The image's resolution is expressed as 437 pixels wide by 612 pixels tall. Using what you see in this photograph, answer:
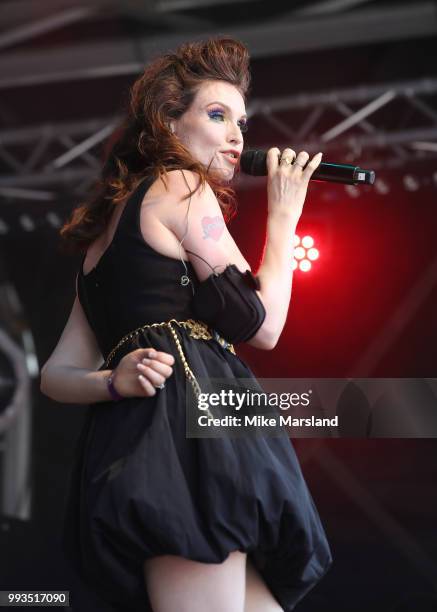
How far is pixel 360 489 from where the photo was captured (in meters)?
4.44

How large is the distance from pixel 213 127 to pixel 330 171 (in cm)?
22

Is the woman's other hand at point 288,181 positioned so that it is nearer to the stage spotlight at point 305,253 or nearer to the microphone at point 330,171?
the microphone at point 330,171

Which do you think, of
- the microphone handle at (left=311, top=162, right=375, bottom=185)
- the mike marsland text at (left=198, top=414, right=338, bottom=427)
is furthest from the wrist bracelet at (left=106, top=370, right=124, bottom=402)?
the microphone handle at (left=311, top=162, right=375, bottom=185)

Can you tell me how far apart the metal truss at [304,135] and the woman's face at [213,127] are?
2.68 metres

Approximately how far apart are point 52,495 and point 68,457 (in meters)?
0.26

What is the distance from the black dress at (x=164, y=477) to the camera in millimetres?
1340

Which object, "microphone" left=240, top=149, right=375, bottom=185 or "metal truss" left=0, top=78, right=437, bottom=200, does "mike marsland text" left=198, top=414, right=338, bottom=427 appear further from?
"metal truss" left=0, top=78, right=437, bottom=200

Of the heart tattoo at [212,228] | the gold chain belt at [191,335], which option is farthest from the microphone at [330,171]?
the gold chain belt at [191,335]

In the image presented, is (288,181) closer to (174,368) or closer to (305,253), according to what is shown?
(174,368)

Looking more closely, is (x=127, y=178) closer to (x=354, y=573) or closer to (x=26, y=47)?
(x=354, y=573)

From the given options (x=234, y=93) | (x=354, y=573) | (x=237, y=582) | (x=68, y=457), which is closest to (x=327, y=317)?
(x=354, y=573)

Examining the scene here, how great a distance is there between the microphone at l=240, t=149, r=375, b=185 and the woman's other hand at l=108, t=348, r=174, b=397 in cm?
44

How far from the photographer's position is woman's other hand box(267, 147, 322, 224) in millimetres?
1513

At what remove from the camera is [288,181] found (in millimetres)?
1537
